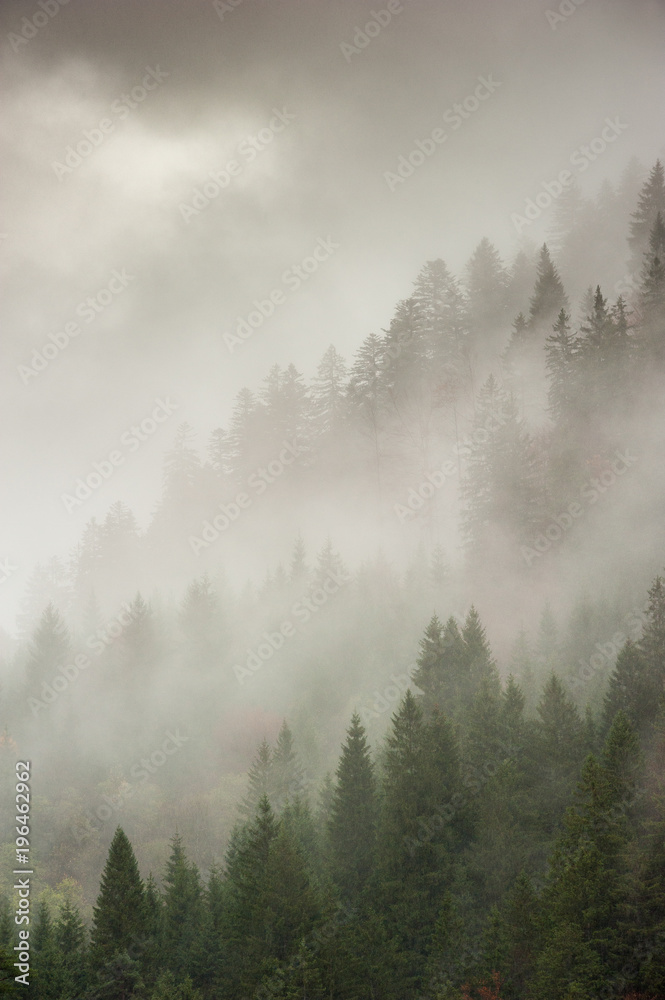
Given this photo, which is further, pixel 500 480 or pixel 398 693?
pixel 500 480

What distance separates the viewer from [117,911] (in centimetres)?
2900

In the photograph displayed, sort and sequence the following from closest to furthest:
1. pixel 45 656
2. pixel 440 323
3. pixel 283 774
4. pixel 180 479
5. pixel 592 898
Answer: pixel 592 898, pixel 283 774, pixel 45 656, pixel 440 323, pixel 180 479

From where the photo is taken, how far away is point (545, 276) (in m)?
69.2

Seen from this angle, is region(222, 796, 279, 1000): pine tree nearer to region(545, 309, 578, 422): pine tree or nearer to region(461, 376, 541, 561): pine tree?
region(461, 376, 541, 561): pine tree

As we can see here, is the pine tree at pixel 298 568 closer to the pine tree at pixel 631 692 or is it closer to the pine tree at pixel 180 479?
the pine tree at pixel 180 479

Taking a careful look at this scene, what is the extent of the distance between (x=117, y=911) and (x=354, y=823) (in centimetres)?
1048

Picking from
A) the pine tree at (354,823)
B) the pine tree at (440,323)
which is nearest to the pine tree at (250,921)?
the pine tree at (354,823)

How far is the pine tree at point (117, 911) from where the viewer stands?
28.4 meters

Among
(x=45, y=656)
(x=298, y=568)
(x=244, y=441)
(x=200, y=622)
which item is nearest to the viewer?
(x=45, y=656)

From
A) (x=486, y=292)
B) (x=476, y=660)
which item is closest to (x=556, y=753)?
(x=476, y=660)

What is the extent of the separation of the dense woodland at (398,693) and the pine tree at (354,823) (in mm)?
114

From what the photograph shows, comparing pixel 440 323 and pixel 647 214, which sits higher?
pixel 647 214

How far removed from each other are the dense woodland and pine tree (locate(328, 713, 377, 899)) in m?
0.11

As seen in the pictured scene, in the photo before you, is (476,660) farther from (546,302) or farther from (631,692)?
(546,302)
